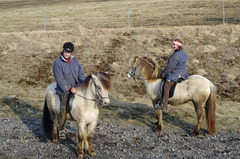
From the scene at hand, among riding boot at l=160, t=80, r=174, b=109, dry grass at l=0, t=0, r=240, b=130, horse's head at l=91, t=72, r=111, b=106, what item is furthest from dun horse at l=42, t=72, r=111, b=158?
dry grass at l=0, t=0, r=240, b=130

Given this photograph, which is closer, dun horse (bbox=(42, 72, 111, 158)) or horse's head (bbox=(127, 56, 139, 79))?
dun horse (bbox=(42, 72, 111, 158))

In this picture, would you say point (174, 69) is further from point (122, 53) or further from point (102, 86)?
point (122, 53)

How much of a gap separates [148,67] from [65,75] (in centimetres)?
265

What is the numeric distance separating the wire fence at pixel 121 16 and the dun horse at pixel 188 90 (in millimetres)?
17158

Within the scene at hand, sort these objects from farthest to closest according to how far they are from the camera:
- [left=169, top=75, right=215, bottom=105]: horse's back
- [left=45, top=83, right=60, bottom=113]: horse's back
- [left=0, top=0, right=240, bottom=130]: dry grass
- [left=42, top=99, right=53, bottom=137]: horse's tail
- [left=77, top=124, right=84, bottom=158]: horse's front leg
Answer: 1. [left=0, top=0, right=240, bottom=130]: dry grass
2. [left=169, top=75, right=215, bottom=105]: horse's back
3. [left=42, top=99, right=53, bottom=137]: horse's tail
4. [left=45, top=83, right=60, bottom=113]: horse's back
5. [left=77, top=124, right=84, bottom=158]: horse's front leg

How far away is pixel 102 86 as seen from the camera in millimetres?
6238

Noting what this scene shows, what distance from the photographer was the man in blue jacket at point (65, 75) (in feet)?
22.3

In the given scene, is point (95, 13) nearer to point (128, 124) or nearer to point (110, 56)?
point (110, 56)

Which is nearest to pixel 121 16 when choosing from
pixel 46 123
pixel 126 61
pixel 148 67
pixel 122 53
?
pixel 122 53

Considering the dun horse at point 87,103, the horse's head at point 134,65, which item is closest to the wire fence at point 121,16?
the horse's head at point 134,65

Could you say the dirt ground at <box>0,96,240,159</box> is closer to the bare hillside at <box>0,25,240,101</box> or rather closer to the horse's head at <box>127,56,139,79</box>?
the horse's head at <box>127,56,139,79</box>

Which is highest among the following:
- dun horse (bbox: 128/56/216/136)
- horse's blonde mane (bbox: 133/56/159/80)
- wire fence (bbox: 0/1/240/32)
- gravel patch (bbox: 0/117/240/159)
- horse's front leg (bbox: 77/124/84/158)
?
wire fence (bbox: 0/1/240/32)

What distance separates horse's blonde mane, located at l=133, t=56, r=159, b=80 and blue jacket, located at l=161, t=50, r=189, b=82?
1.26 feet

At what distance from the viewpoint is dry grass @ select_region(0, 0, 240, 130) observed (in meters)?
10.3
